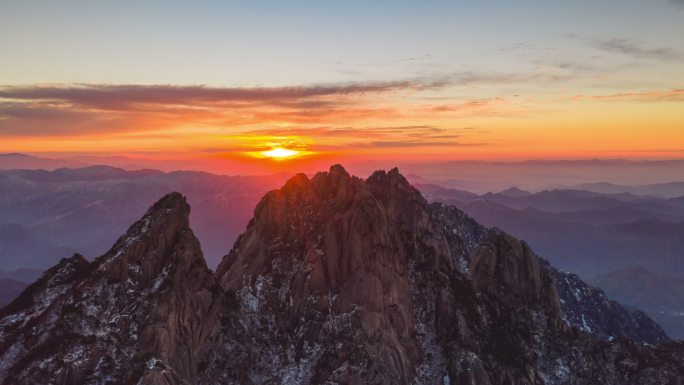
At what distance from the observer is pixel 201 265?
12888 centimetres

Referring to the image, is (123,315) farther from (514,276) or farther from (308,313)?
(514,276)

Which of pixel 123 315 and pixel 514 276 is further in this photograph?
pixel 514 276

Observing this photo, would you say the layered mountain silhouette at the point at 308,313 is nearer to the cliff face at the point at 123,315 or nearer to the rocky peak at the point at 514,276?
the cliff face at the point at 123,315

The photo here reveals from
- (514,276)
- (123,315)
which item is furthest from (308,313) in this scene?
(514,276)

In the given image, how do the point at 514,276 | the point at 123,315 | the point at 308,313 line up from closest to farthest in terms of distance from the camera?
1. the point at 123,315
2. the point at 308,313
3. the point at 514,276

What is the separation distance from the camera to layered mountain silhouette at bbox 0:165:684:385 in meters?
106

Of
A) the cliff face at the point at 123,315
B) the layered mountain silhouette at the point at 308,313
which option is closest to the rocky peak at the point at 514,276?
the layered mountain silhouette at the point at 308,313

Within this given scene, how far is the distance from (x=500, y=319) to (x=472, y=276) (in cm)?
1979

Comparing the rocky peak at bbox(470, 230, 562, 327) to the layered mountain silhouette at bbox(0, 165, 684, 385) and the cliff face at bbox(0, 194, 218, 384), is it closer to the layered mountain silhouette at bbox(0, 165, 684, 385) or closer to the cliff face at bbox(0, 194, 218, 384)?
the layered mountain silhouette at bbox(0, 165, 684, 385)

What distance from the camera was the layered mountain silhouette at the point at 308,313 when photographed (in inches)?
4156

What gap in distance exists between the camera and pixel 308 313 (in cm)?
14388

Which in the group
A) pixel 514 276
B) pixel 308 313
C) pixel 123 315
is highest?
pixel 123 315

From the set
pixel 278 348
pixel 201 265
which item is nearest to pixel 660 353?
pixel 278 348

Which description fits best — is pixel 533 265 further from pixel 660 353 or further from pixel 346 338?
pixel 346 338
